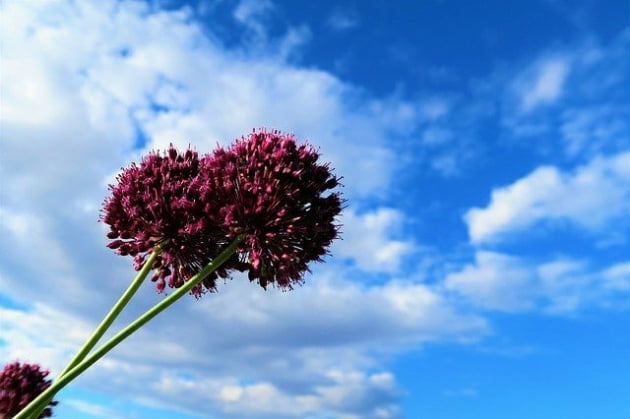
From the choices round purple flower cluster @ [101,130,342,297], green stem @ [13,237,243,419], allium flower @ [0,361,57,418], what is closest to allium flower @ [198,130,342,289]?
round purple flower cluster @ [101,130,342,297]

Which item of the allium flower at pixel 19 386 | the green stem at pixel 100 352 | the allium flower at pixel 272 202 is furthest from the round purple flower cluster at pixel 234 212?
the allium flower at pixel 19 386

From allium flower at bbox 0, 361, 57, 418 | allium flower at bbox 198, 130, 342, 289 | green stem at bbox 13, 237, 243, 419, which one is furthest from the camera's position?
allium flower at bbox 0, 361, 57, 418

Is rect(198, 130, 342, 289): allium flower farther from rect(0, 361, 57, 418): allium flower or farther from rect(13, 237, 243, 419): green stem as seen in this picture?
rect(0, 361, 57, 418): allium flower

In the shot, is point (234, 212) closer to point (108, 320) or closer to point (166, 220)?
point (166, 220)

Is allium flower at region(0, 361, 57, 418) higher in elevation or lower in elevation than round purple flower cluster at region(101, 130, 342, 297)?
lower

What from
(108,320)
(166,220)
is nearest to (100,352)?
(108,320)

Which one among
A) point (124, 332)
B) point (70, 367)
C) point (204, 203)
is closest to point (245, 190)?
point (204, 203)

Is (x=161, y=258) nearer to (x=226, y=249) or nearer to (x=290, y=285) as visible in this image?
(x=226, y=249)
